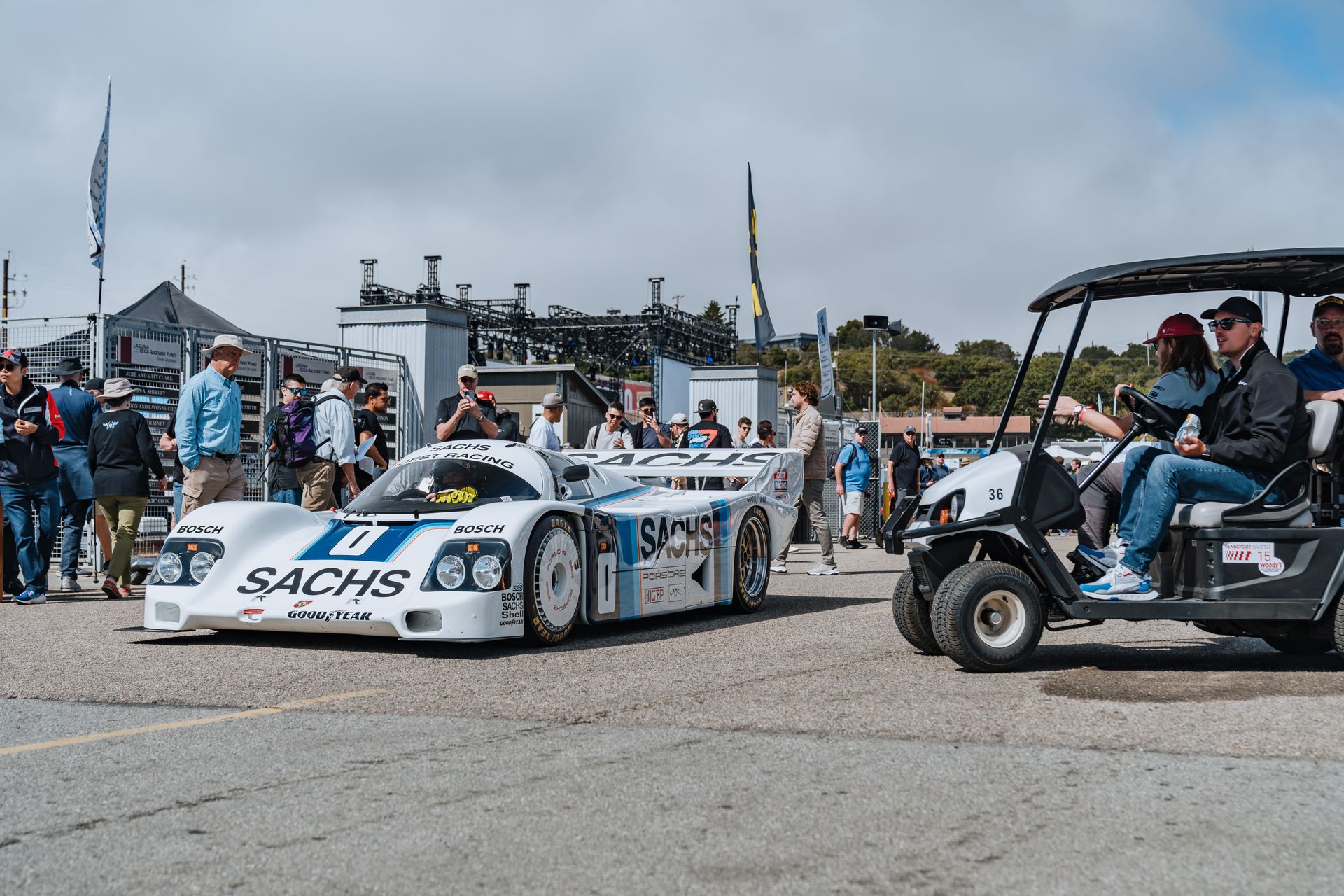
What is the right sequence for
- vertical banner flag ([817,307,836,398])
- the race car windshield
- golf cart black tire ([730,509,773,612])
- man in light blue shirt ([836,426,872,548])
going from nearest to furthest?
the race car windshield, golf cart black tire ([730,509,773,612]), man in light blue shirt ([836,426,872,548]), vertical banner flag ([817,307,836,398])

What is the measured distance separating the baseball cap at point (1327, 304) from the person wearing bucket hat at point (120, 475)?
8080 mm

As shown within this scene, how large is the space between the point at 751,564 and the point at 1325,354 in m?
4.08

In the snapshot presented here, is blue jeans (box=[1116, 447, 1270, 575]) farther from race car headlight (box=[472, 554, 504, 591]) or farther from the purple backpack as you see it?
the purple backpack

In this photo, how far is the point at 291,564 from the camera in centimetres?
698

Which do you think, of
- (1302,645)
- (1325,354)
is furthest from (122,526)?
(1325,354)

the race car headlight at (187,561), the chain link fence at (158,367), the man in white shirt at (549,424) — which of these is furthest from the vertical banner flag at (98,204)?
the race car headlight at (187,561)

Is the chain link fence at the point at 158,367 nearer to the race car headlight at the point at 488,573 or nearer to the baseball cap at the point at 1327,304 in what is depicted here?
the race car headlight at the point at 488,573

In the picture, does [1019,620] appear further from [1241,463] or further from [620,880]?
[620,880]

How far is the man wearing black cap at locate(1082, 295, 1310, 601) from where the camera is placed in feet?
19.2

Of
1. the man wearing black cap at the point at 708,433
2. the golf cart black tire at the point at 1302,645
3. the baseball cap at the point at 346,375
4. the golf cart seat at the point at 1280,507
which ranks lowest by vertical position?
the golf cart black tire at the point at 1302,645

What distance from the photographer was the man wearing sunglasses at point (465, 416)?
10906mm

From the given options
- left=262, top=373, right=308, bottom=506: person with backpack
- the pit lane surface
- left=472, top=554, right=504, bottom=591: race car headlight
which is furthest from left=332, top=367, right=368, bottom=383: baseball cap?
left=472, top=554, right=504, bottom=591: race car headlight

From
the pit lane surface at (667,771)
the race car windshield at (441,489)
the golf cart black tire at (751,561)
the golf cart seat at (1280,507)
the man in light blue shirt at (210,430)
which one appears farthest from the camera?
the man in light blue shirt at (210,430)

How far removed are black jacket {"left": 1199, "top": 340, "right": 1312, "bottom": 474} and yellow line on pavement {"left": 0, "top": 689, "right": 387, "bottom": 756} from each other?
13.2 feet
